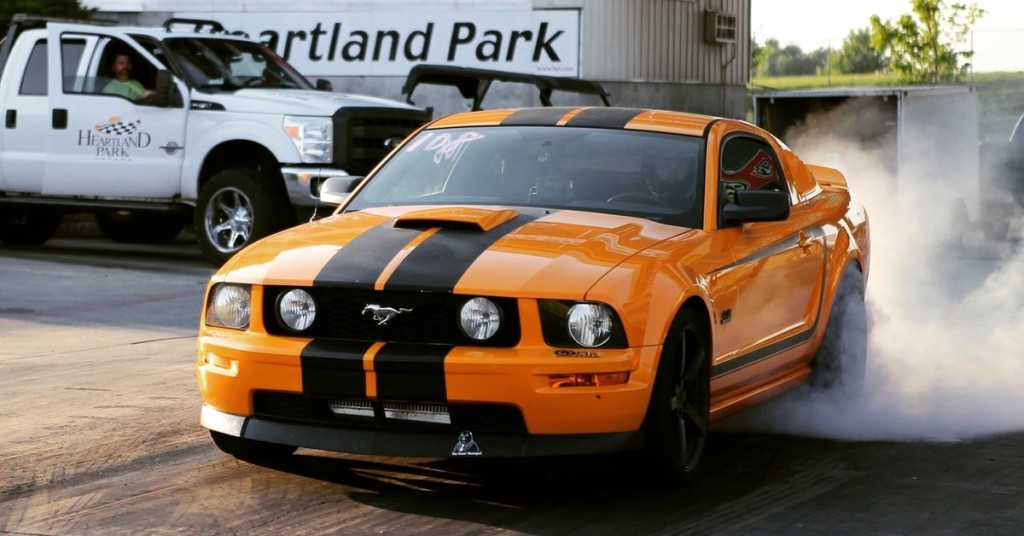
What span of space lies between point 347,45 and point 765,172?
19398 millimetres

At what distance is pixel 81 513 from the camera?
218 inches

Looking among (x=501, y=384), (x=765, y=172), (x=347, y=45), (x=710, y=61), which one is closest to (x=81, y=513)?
(x=501, y=384)

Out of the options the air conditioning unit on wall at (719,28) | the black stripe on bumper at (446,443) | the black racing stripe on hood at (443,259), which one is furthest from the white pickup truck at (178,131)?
the air conditioning unit on wall at (719,28)

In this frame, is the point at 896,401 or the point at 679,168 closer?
the point at 679,168

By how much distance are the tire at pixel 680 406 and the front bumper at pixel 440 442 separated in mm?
106

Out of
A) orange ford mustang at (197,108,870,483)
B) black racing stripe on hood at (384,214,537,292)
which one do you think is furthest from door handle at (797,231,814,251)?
black racing stripe on hood at (384,214,537,292)

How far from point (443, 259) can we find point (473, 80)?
37.8 feet

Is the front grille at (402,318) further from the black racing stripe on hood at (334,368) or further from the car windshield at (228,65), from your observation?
the car windshield at (228,65)

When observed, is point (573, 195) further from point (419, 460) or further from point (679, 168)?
point (419, 460)

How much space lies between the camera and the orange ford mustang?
5570mm

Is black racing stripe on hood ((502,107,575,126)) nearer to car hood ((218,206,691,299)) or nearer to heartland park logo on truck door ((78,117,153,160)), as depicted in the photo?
car hood ((218,206,691,299))

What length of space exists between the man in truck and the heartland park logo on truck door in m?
0.24

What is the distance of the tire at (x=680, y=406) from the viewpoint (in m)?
5.76

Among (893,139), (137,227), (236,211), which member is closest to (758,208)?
(236,211)
